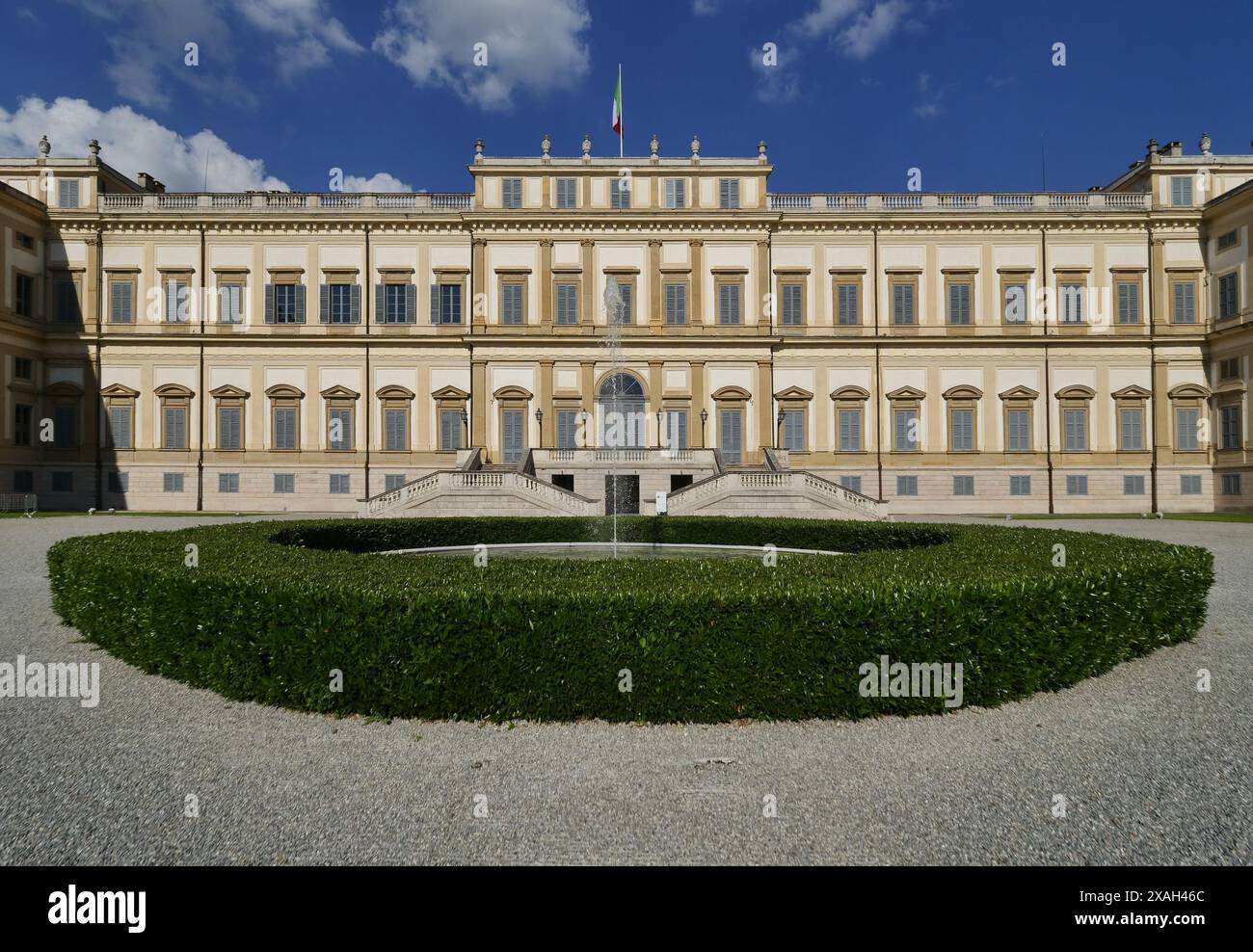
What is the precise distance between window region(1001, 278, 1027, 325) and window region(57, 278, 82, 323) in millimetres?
44156

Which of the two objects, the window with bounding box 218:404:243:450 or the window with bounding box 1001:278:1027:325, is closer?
the window with bounding box 218:404:243:450

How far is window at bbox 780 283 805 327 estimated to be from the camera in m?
29.4

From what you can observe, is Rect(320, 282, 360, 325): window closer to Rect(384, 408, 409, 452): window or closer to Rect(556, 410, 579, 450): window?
Rect(384, 408, 409, 452): window

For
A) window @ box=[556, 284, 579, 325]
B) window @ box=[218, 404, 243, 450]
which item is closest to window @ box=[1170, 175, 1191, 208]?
window @ box=[556, 284, 579, 325]

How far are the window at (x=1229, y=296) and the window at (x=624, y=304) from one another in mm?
27228

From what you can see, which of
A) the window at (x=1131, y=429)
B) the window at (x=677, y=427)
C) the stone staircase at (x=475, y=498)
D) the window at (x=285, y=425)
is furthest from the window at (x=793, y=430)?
the window at (x=285, y=425)

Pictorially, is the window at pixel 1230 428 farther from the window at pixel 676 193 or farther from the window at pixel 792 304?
the window at pixel 676 193

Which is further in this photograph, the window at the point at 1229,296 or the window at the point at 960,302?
the window at the point at 960,302

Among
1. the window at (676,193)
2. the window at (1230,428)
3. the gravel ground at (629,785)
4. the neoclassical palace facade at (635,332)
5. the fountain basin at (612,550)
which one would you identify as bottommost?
the gravel ground at (629,785)

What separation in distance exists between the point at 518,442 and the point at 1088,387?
1076 inches

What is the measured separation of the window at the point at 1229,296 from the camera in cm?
2758

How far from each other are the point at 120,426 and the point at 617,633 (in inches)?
1334
